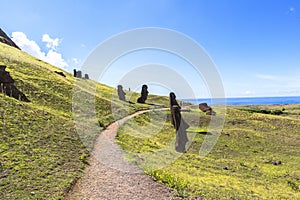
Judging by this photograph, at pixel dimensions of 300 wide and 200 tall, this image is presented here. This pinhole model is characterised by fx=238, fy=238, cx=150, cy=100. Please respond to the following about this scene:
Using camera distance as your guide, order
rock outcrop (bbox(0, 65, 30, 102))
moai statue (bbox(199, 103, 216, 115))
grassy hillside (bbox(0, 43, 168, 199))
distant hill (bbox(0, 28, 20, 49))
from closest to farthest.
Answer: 1. grassy hillside (bbox(0, 43, 168, 199))
2. rock outcrop (bbox(0, 65, 30, 102))
3. moai statue (bbox(199, 103, 216, 115))
4. distant hill (bbox(0, 28, 20, 49))

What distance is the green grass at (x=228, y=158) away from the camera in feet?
64.0

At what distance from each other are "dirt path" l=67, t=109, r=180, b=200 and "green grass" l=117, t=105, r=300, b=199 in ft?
3.96

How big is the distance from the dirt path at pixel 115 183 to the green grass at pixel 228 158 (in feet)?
3.96

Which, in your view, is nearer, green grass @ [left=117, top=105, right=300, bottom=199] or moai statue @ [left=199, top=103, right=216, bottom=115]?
green grass @ [left=117, top=105, right=300, bottom=199]

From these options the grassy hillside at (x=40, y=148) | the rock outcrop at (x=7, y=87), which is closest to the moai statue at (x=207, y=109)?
the grassy hillside at (x=40, y=148)

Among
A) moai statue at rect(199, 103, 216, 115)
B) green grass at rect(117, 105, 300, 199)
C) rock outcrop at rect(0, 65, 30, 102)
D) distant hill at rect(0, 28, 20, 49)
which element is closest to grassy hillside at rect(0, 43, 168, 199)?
rock outcrop at rect(0, 65, 30, 102)

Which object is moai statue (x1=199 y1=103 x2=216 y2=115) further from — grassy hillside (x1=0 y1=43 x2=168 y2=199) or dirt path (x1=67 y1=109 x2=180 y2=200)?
dirt path (x1=67 y1=109 x2=180 y2=200)

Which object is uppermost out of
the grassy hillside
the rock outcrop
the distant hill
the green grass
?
the distant hill

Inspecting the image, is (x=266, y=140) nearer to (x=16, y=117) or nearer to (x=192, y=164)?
(x=192, y=164)

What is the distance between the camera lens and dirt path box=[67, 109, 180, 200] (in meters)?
15.4

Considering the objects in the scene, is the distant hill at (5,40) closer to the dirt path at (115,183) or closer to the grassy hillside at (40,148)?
the grassy hillside at (40,148)

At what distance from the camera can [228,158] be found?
→ 34.6 m

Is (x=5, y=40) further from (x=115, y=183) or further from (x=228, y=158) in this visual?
(x=115, y=183)

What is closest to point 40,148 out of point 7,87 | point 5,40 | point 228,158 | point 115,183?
point 115,183
